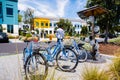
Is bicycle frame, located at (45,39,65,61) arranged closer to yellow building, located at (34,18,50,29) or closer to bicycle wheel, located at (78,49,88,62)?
bicycle wheel, located at (78,49,88,62)

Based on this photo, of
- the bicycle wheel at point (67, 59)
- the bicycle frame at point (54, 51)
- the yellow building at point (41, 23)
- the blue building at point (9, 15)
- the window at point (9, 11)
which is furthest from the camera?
the yellow building at point (41, 23)

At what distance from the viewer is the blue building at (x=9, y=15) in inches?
1560

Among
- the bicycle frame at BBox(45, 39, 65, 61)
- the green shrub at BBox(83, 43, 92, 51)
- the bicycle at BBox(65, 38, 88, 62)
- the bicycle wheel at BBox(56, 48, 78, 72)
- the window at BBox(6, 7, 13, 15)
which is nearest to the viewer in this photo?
the bicycle wheel at BBox(56, 48, 78, 72)

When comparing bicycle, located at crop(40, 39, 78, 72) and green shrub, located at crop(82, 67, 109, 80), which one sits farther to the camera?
bicycle, located at crop(40, 39, 78, 72)

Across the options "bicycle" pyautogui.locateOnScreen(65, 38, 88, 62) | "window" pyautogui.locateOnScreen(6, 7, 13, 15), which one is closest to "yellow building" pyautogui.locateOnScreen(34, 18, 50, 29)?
"window" pyautogui.locateOnScreen(6, 7, 13, 15)

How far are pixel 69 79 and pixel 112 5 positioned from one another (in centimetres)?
1564

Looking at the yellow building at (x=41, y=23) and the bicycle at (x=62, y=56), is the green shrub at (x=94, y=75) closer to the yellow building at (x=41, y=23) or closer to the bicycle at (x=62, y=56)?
the bicycle at (x=62, y=56)

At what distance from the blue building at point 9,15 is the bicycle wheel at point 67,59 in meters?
31.3

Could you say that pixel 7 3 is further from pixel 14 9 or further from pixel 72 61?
pixel 72 61

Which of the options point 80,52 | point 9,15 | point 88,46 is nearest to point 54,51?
point 80,52

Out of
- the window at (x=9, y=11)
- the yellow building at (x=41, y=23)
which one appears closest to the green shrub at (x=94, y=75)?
→ the window at (x=9, y=11)

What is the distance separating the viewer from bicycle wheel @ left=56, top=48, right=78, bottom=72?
8172 millimetres

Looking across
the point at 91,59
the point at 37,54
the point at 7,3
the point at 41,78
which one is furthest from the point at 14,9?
the point at 41,78

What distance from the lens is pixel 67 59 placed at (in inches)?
338
